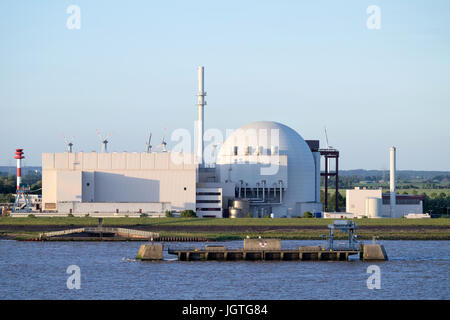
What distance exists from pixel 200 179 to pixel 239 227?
35.1m

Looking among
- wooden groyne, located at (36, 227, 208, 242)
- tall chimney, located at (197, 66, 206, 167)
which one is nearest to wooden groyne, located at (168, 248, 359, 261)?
wooden groyne, located at (36, 227, 208, 242)

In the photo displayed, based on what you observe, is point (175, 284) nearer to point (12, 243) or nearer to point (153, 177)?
point (12, 243)

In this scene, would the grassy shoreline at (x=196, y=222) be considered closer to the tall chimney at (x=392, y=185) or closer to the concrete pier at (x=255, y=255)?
the tall chimney at (x=392, y=185)

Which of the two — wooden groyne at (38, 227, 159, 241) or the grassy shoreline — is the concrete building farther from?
wooden groyne at (38, 227, 159, 241)

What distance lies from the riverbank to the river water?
18.1 meters

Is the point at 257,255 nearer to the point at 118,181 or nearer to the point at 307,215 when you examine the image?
the point at 307,215

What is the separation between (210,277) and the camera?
6612 centimetres

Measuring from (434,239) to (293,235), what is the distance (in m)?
16.8

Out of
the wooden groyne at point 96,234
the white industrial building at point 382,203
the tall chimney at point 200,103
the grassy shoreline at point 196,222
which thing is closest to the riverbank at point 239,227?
the grassy shoreline at point 196,222

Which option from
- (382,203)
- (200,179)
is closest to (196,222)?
(200,179)

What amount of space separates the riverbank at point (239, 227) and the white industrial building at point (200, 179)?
Result: 987 cm

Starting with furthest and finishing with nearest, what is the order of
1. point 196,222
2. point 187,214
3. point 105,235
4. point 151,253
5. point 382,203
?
point 382,203
point 187,214
point 196,222
point 105,235
point 151,253
